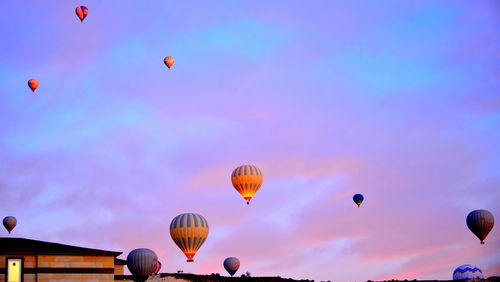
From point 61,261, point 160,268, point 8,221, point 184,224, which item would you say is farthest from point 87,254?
point 8,221

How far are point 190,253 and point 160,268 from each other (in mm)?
10047

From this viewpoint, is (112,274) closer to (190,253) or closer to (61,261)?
(61,261)

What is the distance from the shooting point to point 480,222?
3408 inches

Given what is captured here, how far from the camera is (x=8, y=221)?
286 feet

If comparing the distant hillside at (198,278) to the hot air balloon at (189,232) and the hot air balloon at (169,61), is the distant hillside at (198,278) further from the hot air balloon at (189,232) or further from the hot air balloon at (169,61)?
the hot air balloon at (169,61)

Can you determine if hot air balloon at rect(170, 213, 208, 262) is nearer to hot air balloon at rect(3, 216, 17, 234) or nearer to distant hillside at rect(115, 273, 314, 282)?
distant hillside at rect(115, 273, 314, 282)

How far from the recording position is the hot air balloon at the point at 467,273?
77.2m

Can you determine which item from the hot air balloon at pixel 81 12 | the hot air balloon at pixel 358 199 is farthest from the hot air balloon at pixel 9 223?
the hot air balloon at pixel 358 199

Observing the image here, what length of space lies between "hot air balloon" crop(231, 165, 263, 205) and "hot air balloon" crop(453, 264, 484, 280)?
20.2 meters

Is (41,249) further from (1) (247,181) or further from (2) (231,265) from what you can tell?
(2) (231,265)

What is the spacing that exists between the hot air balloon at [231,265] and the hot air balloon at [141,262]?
75.0 feet

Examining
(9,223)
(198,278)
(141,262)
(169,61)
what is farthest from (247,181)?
(9,223)

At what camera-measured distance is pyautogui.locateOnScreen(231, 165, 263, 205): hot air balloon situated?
81.2 metres

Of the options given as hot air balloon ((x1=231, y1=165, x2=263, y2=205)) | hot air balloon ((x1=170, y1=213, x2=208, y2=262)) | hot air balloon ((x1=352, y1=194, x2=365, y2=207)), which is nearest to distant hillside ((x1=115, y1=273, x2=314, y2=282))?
hot air balloon ((x1=170, y1=213, x2=208, y2=262))
